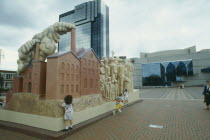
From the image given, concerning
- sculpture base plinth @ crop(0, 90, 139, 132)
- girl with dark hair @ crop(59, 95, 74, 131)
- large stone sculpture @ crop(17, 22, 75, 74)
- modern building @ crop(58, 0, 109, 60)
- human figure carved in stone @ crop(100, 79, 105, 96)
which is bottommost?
sculpture base plinth @ crop(0, 90, 139, 132)

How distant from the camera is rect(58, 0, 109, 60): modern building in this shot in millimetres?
49375

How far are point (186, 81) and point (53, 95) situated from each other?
4414 cm

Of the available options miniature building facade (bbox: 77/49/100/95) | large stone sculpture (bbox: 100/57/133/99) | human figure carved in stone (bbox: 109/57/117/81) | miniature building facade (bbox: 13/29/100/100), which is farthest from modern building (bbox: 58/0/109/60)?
miniature building facade (bbox: 13/29/100/100)

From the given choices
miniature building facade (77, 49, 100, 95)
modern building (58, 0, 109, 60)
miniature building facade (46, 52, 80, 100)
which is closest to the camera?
miniature building facade (46, 52, 80, 100)

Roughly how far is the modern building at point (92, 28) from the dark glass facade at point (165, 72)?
17.9 m

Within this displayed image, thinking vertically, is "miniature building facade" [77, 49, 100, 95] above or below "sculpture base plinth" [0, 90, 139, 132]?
above

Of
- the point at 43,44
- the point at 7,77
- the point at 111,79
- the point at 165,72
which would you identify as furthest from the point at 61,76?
the point at 165,72

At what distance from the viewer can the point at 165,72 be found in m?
41.5

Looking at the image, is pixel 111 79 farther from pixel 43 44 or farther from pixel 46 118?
pixel 46 118

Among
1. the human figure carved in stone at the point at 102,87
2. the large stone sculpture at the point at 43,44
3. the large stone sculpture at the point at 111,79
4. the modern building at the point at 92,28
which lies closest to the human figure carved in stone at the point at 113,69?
the large stone sculpture at the point at 111,79

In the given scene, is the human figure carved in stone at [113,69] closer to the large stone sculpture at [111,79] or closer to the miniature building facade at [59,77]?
the large stone sculpture at [111,79]

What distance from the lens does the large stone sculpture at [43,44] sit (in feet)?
19.0

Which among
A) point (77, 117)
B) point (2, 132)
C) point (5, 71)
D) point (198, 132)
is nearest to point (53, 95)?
point (77, 117)

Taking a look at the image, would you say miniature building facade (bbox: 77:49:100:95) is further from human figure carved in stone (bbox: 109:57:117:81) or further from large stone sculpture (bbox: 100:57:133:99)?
human figure carved in stone (bbox: 109:57:117:81)
